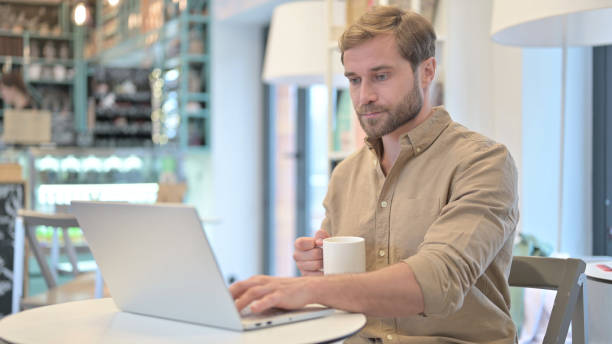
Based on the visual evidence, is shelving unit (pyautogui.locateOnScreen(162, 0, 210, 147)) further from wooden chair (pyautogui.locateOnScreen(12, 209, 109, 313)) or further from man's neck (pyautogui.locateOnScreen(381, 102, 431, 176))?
man's neck (pyautogui.locateOnScreen(381, 102, 431, 176))

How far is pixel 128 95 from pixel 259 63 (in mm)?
1879

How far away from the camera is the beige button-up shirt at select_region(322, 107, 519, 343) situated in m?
1.20

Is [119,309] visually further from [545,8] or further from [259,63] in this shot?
[259,63]

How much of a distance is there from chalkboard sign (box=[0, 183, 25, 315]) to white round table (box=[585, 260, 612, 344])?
320 centimetres

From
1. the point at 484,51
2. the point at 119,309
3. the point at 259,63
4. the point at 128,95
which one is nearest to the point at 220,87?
the point at 259,63

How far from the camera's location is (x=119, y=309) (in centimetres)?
127

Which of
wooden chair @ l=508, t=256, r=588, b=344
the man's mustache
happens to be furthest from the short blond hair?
wooden chair @ l=508, t=256, r=588, b=344

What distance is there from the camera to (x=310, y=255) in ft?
4.67

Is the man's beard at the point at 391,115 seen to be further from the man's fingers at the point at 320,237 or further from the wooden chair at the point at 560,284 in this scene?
the wooden chair at the point at 560,284

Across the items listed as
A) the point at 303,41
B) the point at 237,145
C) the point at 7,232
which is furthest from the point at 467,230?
the point at 237,145

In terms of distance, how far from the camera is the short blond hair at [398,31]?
143cm

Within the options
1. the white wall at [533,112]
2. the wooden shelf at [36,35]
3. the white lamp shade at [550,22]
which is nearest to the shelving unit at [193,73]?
the wooden shelf at [36,35]

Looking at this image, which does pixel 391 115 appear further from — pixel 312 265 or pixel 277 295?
pixel 277 295

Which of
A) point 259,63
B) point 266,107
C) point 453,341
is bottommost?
point 453,341
